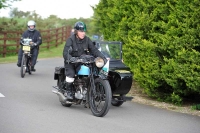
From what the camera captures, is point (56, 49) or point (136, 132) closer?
point (136, 132)

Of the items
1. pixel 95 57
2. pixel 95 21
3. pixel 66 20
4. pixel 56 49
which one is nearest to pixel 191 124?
pixel 95 57

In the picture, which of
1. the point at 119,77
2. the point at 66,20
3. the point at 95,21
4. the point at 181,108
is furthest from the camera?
the point at 66,20

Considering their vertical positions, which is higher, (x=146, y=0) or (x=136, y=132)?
(x=146, y=0)

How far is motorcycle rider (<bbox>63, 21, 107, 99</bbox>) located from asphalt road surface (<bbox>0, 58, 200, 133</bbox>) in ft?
2.18

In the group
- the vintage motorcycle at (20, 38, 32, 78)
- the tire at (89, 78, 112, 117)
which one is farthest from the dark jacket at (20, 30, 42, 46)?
the tire at (89, 78, 112, 117)

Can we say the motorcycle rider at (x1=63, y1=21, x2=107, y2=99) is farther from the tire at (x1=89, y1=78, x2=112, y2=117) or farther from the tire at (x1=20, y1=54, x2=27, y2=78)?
the tire at (x1=20, y1=54, x2=27, y2=78)

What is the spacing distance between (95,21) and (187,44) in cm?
831

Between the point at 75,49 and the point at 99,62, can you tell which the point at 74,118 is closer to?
the point at 99,62

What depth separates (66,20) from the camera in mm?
64438

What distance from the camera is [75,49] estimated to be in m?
10.1

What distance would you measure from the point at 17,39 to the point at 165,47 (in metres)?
20.0

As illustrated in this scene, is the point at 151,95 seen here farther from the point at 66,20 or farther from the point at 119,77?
the point at 66,20

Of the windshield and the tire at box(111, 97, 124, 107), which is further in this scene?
the windshield

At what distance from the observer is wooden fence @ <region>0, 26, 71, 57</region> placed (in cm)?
2817
